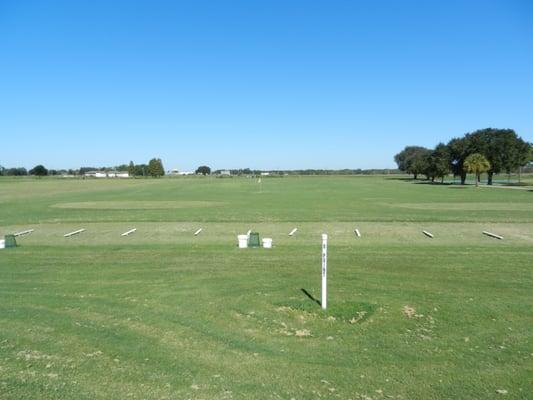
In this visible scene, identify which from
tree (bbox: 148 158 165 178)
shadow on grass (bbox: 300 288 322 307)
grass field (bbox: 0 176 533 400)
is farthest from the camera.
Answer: tree (bbox: 148 158 165 178)

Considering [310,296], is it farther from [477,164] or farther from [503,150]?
[503,150]

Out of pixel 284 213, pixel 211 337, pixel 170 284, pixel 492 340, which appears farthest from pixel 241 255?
pixel 284 213

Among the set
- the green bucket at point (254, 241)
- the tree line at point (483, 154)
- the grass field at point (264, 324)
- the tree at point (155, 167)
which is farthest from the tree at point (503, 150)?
the tree at point (155, 167)

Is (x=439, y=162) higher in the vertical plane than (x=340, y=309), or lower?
higher

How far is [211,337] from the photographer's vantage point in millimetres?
6703

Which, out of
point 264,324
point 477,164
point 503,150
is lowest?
point 264,324

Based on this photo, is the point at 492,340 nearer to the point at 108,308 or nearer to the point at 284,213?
the point at 108,308

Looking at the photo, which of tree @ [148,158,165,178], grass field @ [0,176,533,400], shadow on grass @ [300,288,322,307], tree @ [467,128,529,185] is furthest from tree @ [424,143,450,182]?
tree @ [148,158,165,178]

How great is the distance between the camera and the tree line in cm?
8394

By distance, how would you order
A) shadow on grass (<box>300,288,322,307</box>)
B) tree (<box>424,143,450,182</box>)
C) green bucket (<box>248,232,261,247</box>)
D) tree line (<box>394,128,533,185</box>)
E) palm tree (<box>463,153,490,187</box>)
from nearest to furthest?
shadow on grass (<box>300,288,322,307</box>) < green bucket (<box>248,232,261,247</box>) < palm tree (<box>463,153,490,187</box>) < tree line (<box>394,128,533,185</box>) < tree (<box>424,143,450,182</box>)

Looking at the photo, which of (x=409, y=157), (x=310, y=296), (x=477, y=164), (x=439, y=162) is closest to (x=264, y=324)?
(x=310, y=296)

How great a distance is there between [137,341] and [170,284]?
3456 mm

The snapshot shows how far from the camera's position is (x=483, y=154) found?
8831cm

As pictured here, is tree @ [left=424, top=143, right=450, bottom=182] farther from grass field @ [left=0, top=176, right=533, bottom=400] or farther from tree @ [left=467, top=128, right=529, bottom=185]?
grass field @ [left=0, top=176, right=533, bottom=400]
